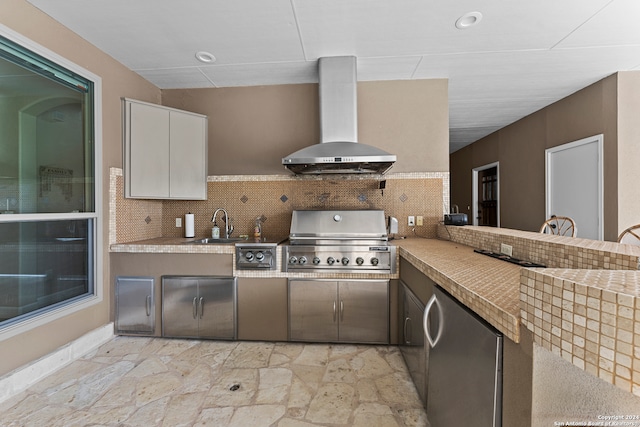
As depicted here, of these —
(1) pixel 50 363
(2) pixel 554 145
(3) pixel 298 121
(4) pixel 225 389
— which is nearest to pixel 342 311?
(4) pixel 225 389

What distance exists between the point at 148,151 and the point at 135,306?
145cm

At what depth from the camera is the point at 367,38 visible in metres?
2.12

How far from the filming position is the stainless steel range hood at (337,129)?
2236mm

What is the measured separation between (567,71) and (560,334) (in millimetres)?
3418

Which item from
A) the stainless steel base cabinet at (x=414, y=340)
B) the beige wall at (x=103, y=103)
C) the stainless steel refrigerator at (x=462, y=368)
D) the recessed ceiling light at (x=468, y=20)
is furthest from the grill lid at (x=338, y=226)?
the beige wall at (x=103, y=103)

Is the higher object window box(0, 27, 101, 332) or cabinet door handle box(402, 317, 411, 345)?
window box(0, 27, 101, 332)

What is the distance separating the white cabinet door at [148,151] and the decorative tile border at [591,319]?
292 cm

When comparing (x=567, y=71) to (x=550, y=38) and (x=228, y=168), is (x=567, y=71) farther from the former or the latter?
(x=228, y=168)

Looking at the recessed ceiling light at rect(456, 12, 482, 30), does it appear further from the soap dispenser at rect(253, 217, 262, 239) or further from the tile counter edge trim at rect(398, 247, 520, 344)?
the soap dispenser at rect(253, 217, 262, 239)

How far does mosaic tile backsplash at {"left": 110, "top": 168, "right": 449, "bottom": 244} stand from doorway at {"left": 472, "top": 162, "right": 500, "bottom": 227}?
305cm

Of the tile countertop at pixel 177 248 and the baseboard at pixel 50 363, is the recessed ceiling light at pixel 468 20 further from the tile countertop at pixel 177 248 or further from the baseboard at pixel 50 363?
the baseboard at pixel 50 363

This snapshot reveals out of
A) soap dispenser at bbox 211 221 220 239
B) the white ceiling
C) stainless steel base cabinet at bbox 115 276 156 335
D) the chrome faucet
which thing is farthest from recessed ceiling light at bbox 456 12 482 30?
stainless steel base cabinet at bbox 115 276 156 335

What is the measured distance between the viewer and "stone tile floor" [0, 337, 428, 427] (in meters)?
1.46

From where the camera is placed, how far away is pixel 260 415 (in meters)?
1.48
